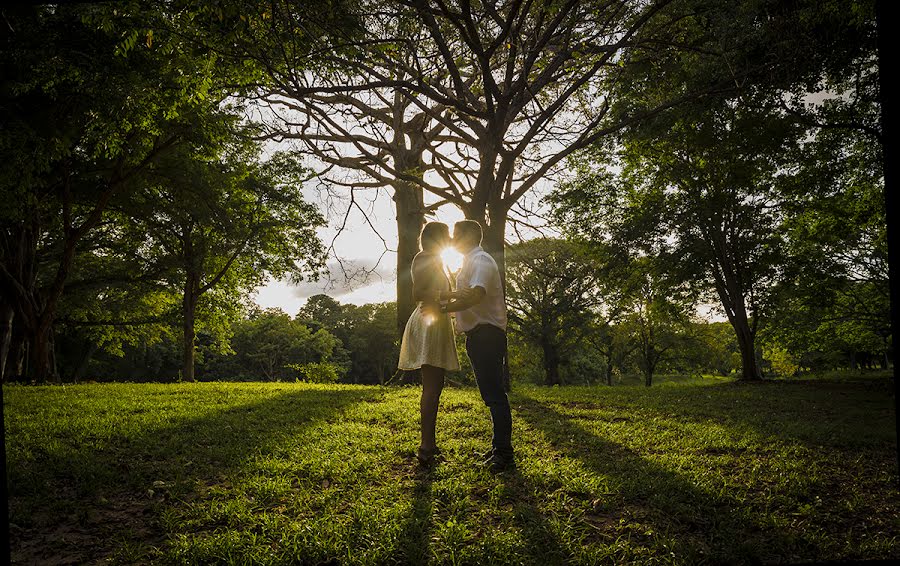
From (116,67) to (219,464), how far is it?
6631 mm

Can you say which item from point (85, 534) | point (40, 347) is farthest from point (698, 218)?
point (40, 347)

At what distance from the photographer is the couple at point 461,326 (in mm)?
4523

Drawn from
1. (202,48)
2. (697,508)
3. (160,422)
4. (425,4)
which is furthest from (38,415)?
(697,508)

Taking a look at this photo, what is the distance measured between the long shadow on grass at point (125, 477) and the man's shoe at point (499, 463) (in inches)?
97.8

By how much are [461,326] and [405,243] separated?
11.1 m

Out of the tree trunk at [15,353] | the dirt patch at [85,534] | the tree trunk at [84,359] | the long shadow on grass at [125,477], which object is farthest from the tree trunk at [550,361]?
the tree trunk at [84,359]

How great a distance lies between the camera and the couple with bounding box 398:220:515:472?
4.52 meters

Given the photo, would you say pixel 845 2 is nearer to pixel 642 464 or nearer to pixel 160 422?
pixel 642 464

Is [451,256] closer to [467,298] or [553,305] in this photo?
[467,298]

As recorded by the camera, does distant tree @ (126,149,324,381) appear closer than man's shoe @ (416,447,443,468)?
No

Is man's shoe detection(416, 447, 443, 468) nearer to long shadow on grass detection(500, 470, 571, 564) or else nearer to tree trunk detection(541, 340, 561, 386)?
long shadow on grass detection(500, 470, 571, 564)

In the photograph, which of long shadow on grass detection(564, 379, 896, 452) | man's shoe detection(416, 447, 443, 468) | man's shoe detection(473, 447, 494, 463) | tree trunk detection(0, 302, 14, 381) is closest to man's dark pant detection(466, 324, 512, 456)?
man's shoe detection(473, 447, 494, 463)

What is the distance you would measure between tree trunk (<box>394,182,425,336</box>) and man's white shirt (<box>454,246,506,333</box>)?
1061 centimetres

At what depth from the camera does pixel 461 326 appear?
4.66m
